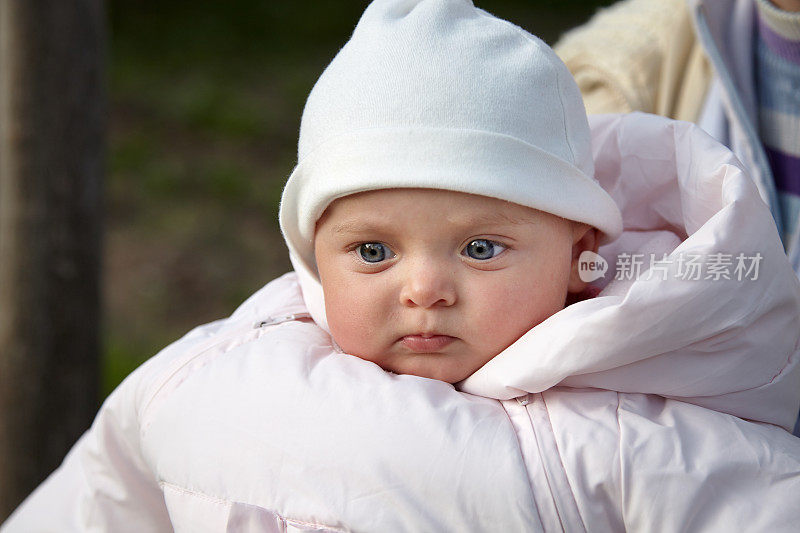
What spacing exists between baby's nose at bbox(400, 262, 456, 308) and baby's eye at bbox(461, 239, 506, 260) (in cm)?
4

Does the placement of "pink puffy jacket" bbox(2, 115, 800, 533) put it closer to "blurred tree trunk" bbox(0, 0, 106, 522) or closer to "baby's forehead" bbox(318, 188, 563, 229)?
"baby's forehead" bbox(318, 188, 563, 229)

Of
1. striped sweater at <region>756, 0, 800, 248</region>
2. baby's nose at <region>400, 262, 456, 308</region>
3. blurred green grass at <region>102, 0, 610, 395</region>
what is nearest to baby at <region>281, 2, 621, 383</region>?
baby's nose at <region>400, 262, 456, 308</region>

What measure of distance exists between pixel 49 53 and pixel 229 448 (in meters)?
1.03

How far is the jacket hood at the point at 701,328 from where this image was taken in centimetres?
124

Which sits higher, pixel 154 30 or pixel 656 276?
pixel 656 276

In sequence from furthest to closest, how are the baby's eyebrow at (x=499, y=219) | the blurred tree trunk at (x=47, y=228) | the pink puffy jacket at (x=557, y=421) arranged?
1. the blurred tree trunk at (x=47, y=228)
2. the baby's eyebrow at (x=499, y=219)
3. the pink puffy jacket at (x=557, y=421)

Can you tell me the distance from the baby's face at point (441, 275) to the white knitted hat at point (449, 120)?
0.03m

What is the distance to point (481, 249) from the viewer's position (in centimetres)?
133

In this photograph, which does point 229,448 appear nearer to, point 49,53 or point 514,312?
point 514,312

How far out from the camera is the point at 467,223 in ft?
4.28

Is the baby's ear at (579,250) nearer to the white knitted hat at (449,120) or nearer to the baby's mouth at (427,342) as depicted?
the white knitted hat at (449,120)

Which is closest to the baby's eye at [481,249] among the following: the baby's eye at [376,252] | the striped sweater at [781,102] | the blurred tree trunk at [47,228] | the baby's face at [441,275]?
the baby's face at [441,275]

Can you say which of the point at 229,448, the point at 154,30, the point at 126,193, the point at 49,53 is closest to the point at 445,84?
the point at 229,448

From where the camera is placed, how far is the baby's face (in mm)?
1305
